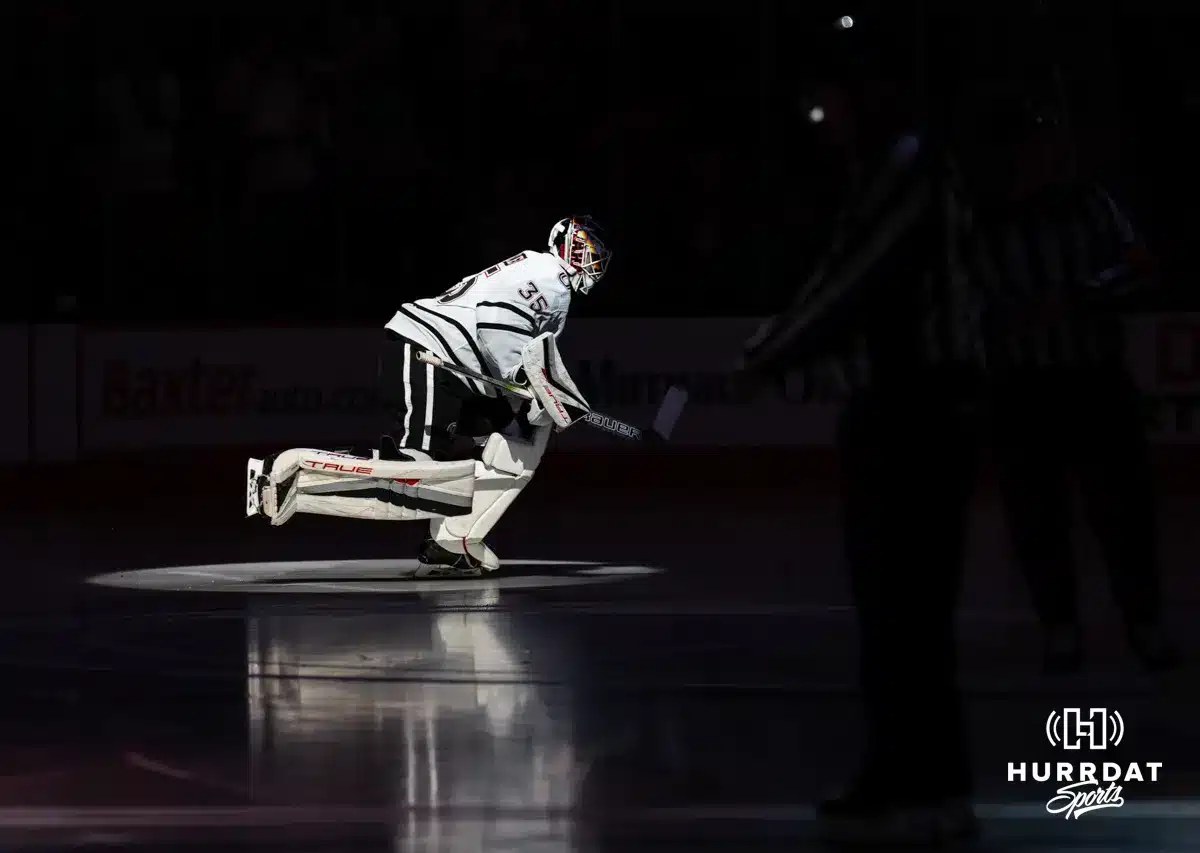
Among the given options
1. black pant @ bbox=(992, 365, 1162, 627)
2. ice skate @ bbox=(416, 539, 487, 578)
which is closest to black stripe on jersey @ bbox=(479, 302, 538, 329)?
ice skate @ bbox=(416, 539, 487, 578)

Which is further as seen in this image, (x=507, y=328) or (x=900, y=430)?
(x=507, y=328)

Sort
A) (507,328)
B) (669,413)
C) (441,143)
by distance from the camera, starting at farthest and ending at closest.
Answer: (441,143) → (507,328) → (669,413)

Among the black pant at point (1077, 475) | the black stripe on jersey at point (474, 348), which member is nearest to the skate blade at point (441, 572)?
the black stripe on jersey at point (474, 348)

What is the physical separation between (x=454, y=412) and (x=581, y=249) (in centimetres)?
111

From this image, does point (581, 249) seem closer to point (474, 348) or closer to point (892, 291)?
point (474, 348)

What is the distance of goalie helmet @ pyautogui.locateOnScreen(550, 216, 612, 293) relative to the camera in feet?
46.7

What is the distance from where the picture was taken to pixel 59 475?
73.7ft

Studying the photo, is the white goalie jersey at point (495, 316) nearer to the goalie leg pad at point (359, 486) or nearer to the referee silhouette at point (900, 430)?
the goalie leg pad at point (359, 486)

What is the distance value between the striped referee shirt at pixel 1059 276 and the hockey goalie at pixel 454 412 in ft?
16.7

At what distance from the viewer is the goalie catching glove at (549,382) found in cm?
1384
